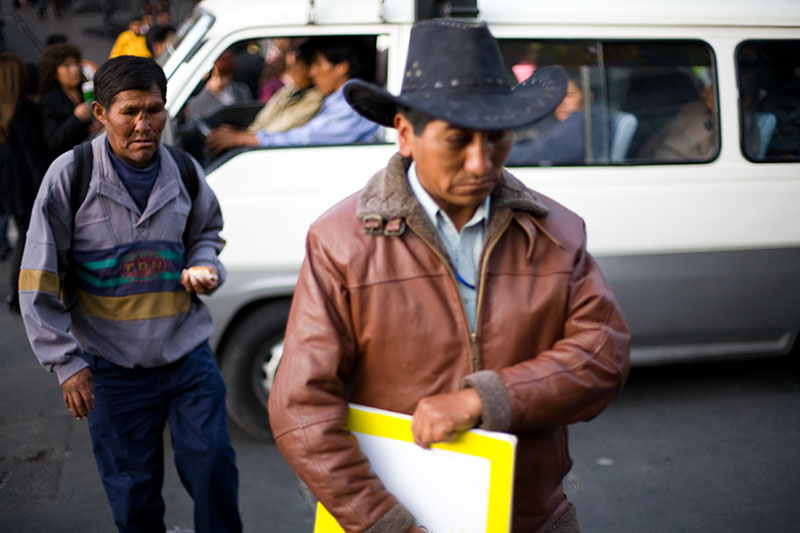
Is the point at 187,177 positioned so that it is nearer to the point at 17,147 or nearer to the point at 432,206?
the point at 432,206

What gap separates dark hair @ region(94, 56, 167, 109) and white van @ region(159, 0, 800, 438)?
1551mm

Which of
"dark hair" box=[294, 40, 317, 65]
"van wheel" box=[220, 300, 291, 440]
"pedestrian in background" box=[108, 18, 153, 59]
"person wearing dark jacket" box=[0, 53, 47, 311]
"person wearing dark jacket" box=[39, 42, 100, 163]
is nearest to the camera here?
"van wheel" box=[220, 300, 291, 440]

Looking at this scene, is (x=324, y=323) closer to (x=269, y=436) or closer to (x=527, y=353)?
(x=527, y=353)

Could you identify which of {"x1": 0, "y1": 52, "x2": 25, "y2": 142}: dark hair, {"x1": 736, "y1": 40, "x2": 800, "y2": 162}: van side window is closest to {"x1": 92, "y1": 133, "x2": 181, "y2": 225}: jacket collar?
{"x1": 736, "y1": 40, "x2": 800, "y2": 162}: van side window

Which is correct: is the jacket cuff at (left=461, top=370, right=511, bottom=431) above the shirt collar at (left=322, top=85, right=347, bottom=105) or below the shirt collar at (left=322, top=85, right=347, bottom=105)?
below

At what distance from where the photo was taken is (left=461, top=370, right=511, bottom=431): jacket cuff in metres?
1.71

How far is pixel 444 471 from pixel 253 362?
3089mm

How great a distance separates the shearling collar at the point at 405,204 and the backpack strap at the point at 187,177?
1.35m

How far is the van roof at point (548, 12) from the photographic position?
452 cm

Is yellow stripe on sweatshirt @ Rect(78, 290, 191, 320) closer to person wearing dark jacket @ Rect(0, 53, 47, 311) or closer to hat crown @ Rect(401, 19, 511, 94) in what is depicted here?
hat crown @ Rect(401, 19, 511, 94)

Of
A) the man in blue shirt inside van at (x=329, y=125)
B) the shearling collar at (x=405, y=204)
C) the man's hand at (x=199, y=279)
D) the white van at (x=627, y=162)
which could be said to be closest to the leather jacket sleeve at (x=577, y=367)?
the shearling collar at (x=405, y=204)

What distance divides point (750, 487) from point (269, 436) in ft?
8.07

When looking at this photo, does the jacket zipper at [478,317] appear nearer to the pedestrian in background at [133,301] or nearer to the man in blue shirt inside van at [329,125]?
the pedestrian in background at [133,301]

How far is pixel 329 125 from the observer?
15.2ft
